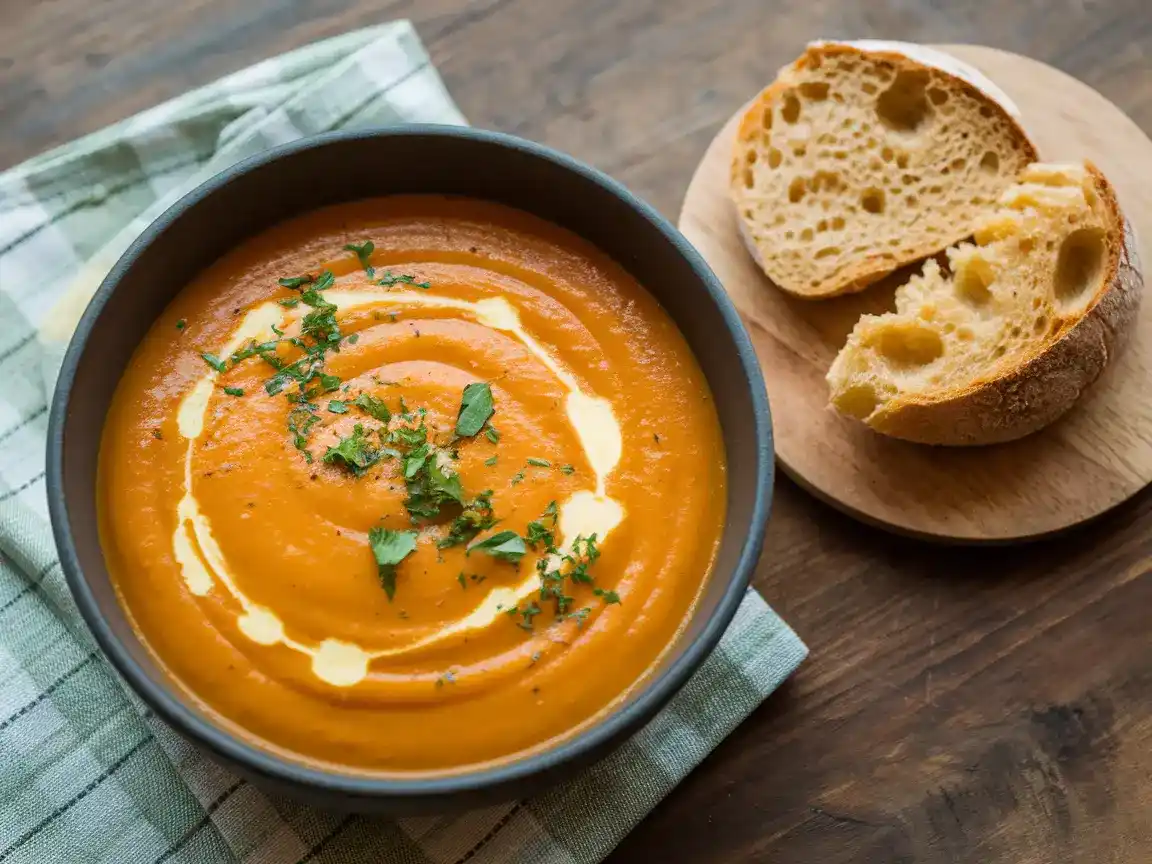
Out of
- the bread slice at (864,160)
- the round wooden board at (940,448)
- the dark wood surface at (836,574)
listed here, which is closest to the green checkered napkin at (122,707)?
the dark wood surface at (836,574)

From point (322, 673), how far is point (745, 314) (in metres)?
1.34

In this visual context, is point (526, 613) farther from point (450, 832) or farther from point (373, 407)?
point (450, 832)

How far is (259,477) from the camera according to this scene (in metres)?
2.07

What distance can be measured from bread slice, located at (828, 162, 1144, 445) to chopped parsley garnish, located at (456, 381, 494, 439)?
87 centimetres

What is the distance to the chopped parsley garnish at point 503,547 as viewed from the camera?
2.01 meters

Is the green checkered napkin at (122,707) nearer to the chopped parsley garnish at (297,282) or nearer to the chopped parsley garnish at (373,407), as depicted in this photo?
the chopped parsley garnish at (297,282)

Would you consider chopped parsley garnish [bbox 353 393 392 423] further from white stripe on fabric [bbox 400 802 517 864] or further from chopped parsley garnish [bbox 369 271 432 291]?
white stripe on fabric [bbox 400 802 517 864]

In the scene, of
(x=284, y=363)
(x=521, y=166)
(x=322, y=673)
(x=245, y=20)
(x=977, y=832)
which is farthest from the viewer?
(x=245, y=20)

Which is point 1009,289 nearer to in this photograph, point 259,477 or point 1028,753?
point 1028,753

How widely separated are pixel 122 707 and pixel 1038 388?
2083mm

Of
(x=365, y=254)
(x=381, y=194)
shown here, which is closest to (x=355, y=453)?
(x=365, y=254)

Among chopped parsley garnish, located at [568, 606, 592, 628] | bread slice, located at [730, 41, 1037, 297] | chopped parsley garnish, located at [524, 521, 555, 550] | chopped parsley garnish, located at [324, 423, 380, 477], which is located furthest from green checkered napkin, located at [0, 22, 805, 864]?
bread slice, located at [730, 41, 1037, 297]

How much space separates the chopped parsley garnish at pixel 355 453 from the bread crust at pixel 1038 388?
1.13 m

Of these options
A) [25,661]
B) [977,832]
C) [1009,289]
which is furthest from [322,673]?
[1009,289]
